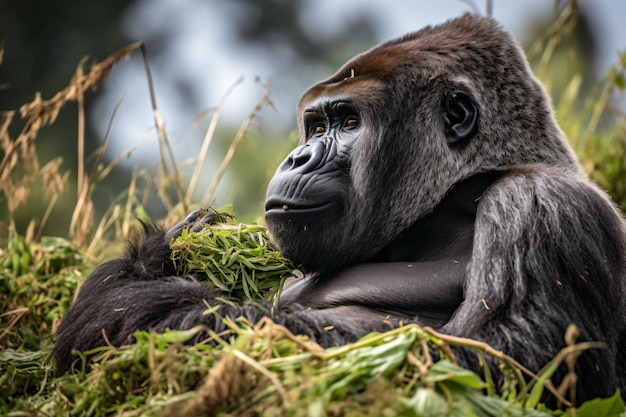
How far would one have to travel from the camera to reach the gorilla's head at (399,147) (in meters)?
2.85

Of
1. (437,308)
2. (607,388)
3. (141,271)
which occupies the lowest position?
(607,388)

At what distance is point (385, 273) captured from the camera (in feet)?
8.97

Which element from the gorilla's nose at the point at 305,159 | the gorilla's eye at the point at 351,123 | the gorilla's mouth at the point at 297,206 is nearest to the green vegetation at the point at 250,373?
the gorilla's mouth at the point at 297,206

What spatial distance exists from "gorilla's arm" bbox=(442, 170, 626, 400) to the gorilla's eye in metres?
0.64

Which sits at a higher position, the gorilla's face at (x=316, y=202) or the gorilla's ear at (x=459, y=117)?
the gorilla's ear at (x=459, y=117)

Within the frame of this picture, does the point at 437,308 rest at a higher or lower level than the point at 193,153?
lower

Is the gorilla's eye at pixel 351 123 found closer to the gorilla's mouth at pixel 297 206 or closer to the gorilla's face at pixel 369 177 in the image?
the gorilla's face at pixel 369 177

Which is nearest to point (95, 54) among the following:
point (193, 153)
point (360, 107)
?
point (193, 153)

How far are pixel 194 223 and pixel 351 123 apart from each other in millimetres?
785

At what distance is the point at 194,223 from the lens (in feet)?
10.7

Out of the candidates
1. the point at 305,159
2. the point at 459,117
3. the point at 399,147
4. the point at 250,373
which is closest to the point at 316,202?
the point at 305,159

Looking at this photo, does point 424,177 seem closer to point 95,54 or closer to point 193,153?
point 193,153

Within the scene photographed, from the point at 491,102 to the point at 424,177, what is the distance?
1.31 feet

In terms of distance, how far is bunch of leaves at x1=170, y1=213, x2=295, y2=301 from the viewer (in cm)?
287
